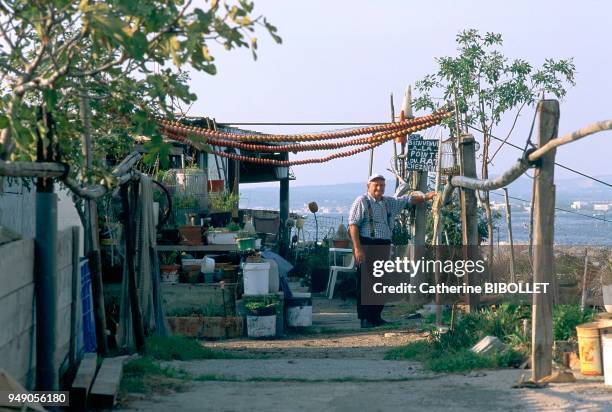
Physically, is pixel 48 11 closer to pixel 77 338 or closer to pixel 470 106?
pixel 77 338

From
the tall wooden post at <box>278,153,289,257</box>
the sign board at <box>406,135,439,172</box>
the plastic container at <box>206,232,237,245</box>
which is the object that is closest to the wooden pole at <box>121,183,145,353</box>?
the plastic container at <box>206,232,237,245</box>

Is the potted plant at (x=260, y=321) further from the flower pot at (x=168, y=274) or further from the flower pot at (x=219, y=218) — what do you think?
the flower pot at (x=219, y=218)

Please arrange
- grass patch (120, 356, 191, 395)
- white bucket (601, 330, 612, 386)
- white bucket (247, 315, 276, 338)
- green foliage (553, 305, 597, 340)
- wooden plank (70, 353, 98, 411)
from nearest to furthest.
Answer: wooden plank (70, 353, 98, 411)
white bucket (601, 330, 612, 386)
grass patch (120, 356, 191, 395)
green foliage (553, 305, 597, 340)
white bucket (247, 315, 276, 338)

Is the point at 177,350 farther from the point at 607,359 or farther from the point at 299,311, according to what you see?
the point at 607,359

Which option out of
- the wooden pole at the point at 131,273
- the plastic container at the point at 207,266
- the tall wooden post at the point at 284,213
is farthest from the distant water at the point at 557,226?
the wooden pole at the point at 131,273

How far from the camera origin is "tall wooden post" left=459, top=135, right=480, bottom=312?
31.0 ft

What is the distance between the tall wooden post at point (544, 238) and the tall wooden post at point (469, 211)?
2.36 m

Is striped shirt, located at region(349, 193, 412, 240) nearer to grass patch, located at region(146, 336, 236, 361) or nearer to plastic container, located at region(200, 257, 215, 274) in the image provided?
plastic container, located at region(200, 257, 215, 274)

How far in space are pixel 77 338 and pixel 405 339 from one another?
4725 millimetres

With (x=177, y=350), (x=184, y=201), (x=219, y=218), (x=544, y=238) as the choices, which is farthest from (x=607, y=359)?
(x=219, y=218)

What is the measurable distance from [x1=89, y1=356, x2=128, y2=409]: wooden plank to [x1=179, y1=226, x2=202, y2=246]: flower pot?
6176 millimetres

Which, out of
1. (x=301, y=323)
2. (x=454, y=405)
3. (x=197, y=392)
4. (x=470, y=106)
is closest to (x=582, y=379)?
(x=454, y=405)

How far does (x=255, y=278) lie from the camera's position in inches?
481

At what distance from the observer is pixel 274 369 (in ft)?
29.1
